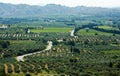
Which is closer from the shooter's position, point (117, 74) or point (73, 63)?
point (117, 74)

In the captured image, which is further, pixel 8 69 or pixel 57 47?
pixel 57 47

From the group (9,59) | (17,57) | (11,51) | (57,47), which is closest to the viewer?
(9,59)

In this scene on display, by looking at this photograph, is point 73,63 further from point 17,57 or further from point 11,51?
point 11,51

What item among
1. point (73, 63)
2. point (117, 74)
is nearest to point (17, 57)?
point (73, 63)

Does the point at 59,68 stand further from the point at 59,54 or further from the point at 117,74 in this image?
the point at 59,54

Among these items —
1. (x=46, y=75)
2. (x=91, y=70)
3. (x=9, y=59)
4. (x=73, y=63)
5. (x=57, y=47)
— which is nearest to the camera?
(x=46, y=75)

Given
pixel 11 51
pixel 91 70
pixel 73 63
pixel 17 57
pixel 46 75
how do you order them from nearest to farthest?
pixel 46 75 < pixel 91 70 < pixel 73 63 < pixel 17 57 < pixel 11 51

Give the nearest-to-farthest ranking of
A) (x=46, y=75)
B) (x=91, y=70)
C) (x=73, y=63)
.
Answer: (x=46, y=75) < (x=91, y=70) < (x=73, y=63)

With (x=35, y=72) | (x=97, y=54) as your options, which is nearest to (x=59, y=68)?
(x=35, y=72)
